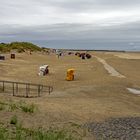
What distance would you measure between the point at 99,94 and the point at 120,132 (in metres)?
12.1

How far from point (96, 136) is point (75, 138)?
3.97ft

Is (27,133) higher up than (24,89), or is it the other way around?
(27,133)

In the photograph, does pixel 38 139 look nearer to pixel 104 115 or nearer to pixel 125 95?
pixel 104 115

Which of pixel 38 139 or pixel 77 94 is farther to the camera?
pixel 77 94

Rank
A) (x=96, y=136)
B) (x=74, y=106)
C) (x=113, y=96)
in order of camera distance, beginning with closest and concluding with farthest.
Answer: (x=96, y=136)
(x=74, y=106)
(x=113, y=96)

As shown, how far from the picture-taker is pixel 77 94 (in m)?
24.8

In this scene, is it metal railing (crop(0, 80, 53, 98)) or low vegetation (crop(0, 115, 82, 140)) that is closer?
low vegetation (crop(0, 115, 82, 140))

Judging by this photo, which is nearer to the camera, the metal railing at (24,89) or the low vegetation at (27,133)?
A: the low vegetation at (27,133)

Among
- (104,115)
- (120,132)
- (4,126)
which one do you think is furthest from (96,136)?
(104,115)

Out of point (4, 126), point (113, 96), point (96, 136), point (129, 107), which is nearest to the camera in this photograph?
point (4, 126)

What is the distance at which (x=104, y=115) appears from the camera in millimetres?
17266

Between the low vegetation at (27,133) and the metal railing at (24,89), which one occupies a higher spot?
the low vegetation at (27,133)

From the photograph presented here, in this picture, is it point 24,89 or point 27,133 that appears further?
point 24,89

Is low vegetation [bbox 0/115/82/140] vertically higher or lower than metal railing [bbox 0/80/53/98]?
higher
